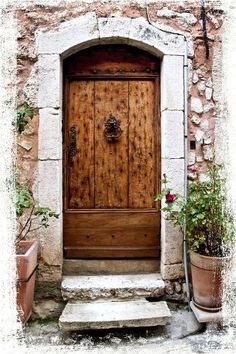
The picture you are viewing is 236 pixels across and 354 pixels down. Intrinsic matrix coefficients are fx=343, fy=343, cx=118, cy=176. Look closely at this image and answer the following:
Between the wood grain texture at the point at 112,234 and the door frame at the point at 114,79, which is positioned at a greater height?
the door frame at the point at 114,79

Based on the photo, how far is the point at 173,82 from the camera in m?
3.06

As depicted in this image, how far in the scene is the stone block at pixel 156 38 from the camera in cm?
301

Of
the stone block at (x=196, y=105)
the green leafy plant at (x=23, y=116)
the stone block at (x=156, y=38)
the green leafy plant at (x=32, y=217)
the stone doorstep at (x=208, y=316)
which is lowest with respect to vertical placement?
the stone doorstep at (x=208, y=316)

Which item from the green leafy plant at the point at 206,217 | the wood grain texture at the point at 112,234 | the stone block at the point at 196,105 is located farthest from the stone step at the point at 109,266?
the stone block at the point at 196,105

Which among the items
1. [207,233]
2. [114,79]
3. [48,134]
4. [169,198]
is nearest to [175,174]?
[169,198]

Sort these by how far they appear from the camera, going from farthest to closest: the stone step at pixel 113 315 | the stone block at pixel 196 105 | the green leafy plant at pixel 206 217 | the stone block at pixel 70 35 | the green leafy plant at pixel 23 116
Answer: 1. the stone block at pixel 196 105
2. the stone block at pixel 70 35
3. the green leafy plant at pixel 23 116
4. the green leafy plant at pixel 206 217
5. the stone step at pixel 113 315

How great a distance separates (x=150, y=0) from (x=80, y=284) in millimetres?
2585

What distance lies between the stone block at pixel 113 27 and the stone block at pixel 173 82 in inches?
16.7

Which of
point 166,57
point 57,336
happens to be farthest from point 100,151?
point 57,336

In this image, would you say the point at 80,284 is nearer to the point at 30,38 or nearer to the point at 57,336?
the point at 57,336

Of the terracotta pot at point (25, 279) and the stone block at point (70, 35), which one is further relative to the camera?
the stone block at point (70, 35)

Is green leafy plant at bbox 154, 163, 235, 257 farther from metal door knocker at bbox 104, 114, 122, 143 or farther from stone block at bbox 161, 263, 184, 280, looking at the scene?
metal door knocker at bbox 104, 114, 122, 143

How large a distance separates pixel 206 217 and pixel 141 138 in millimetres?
Result: 972

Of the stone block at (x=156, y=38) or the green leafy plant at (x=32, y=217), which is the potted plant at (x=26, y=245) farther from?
the stone block at (x=156, y=38)
